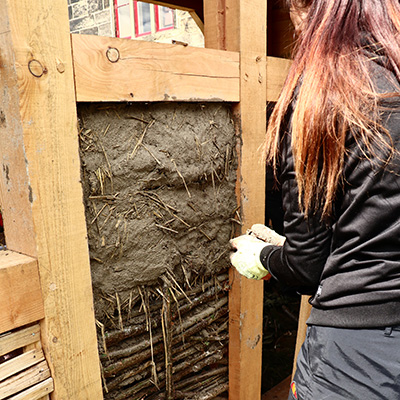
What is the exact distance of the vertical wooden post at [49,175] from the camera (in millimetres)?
1314

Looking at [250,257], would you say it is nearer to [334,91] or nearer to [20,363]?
[334,91]

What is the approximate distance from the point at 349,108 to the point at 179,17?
896 centimetres


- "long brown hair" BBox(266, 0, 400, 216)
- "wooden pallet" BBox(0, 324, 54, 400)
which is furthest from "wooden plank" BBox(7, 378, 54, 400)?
"long brown hair" BBox(266, 0, 400, 216)

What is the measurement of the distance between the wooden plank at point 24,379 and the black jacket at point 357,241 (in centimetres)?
97

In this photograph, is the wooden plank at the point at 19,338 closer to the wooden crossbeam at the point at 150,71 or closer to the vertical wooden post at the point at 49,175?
the vertical wooden post at the point at 49,175

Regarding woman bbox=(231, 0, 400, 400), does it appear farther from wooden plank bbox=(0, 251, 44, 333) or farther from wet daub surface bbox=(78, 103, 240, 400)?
wooden plank bbox=(0, 251, 44, 333)

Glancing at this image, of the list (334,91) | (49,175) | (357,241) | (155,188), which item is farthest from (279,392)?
(334,91)

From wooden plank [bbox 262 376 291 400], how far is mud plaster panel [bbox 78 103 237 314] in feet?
5.13

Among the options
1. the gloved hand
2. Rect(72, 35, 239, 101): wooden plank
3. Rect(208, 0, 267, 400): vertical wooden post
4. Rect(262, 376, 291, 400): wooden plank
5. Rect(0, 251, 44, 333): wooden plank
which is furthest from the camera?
Rect(262, 376, 291, 400): wooden plank

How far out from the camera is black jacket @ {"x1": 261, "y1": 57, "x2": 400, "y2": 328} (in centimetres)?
108

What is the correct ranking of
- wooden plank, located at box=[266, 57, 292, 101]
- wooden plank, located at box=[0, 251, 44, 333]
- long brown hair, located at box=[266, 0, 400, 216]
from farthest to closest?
wooden plank, located at box=[266, 57, 292, 101] → wooden plank, located at box=[0, 251, 44, 333] → long brown hair, located at box=[266, 0, 400, 216]

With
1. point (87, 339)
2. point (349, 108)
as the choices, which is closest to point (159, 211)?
point (87, 339)

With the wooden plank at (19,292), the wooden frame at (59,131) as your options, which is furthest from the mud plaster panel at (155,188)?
the wooden plank at (19,292)

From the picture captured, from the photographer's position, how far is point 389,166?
1061 mm
